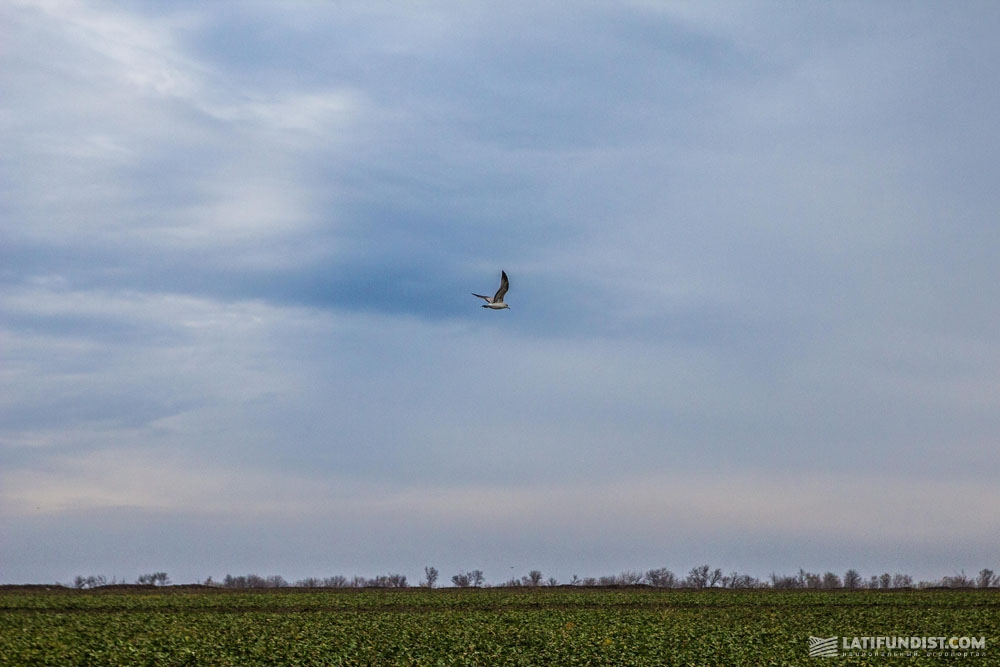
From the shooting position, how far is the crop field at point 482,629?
109 feet

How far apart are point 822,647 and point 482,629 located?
14261mm

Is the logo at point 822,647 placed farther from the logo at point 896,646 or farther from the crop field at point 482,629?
the crop field at point 482,629

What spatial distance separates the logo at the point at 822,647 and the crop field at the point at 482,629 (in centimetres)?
39

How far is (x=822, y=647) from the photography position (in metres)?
35.8

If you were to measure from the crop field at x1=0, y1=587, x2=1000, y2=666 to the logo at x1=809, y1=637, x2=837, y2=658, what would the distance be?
390 millimetres

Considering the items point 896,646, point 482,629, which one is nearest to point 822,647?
point 896,646

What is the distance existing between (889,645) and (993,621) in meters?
10.6

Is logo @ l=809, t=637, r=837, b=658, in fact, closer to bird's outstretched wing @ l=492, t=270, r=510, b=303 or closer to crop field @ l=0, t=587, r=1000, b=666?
crop field @ l=0, t=587, r=1000, b=666

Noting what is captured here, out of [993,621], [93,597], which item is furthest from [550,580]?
[993,621]

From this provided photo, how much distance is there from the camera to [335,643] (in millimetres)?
36094

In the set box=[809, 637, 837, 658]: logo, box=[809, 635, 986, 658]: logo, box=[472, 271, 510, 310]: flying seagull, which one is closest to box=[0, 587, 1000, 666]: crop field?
box=[809, 635, 986, 658]: logo

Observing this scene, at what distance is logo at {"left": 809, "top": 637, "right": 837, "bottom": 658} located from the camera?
3382 centimetres

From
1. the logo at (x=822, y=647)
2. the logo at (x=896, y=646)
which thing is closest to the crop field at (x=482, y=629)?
the logo at (x=896, y=646)

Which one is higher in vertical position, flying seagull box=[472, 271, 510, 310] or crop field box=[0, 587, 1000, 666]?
flying seagull box=[472, 271, 510, 310]
